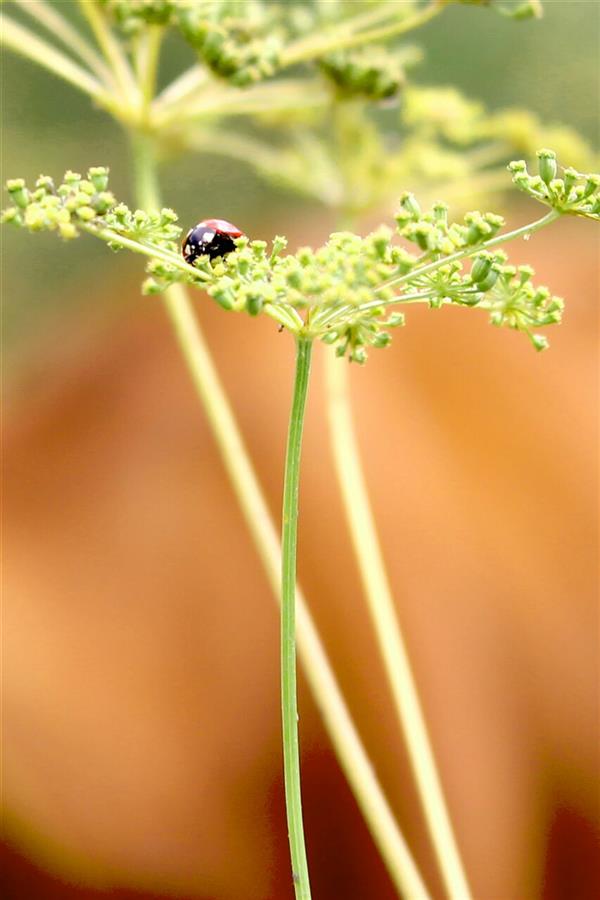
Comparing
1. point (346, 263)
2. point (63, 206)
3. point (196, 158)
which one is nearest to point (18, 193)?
point (63, 206)

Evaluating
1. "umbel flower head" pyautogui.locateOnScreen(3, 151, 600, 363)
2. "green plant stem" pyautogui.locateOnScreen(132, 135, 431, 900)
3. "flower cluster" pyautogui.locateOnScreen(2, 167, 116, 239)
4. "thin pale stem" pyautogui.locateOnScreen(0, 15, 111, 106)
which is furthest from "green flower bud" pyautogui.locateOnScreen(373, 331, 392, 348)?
"thin pale stem" pyautogui.locateOnScreen(0, 15, 111, 106)

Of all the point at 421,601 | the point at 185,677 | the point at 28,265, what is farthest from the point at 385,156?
the point at 28,265

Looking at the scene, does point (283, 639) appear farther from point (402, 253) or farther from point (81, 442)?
point (81, 442)

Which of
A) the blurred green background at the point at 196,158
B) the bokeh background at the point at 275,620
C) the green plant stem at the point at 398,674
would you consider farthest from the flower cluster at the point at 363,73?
the blurred green background at the point at 196,158

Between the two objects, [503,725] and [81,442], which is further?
[81,442]

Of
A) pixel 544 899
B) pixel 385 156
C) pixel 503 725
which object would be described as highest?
pixel 385 156

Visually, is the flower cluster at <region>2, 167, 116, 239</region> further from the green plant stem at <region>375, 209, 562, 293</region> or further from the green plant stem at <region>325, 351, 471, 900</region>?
the green plant stem at <region>325, 351, 471, 900</region>
